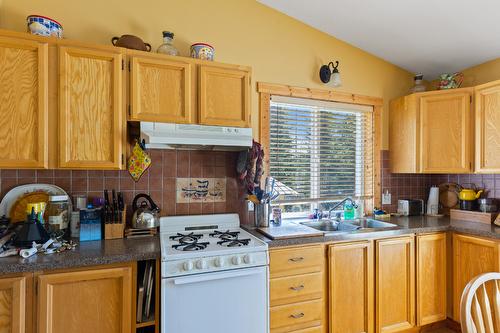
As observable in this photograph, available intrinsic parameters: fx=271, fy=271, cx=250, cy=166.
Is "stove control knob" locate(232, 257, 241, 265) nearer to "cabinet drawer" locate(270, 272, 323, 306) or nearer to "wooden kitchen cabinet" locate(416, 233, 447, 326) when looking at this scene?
"cabinet drawer" locate(270, 272, 323, 306)

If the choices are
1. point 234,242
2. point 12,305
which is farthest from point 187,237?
point 12,305

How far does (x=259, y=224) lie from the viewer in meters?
2.17

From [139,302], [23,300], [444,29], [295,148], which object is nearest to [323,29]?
[444,29]

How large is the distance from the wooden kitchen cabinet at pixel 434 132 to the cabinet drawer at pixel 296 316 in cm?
169

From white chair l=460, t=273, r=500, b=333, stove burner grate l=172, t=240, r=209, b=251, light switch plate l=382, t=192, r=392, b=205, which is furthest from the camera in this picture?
light switch plate l=382, t=192, r=392, b=205

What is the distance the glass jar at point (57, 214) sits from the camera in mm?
1726

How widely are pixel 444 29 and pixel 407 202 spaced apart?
1598 mm

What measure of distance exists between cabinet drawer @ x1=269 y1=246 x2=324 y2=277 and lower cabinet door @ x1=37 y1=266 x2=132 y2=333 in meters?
0.88

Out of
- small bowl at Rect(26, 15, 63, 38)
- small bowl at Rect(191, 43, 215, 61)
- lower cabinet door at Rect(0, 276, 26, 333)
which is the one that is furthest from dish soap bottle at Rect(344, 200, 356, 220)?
small bowl at Rect(26, 15, 63, 38)

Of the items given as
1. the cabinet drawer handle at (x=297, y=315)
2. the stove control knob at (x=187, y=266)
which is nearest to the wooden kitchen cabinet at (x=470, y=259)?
the cabinet drawer handle at (x=297, y=315)

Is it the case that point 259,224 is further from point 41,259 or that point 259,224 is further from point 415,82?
point 415,82

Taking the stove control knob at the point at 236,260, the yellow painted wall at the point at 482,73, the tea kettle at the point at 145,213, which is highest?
the yellow painted wall at the point at 482,73

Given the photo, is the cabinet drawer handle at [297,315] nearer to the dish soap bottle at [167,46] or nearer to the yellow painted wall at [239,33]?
the yellow painted wall at [239,33]

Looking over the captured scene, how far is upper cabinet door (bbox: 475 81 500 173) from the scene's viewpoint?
2256 millimetres
